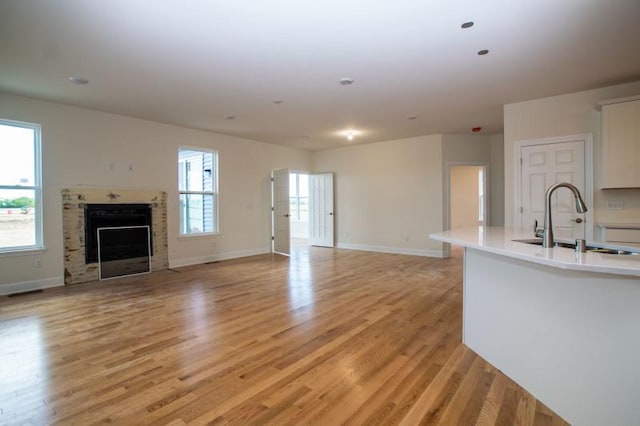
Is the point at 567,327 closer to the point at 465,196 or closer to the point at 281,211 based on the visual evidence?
the point at 281,211

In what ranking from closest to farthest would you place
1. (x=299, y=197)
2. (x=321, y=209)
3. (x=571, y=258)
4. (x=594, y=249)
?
(x=571, y=258), (x=594, y=249), (x=321, y=209), (x=299, y=197)

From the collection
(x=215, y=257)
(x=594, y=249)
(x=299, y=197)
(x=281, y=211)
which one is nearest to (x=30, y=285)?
(x=215, y=257)

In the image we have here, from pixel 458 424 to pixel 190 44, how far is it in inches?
138

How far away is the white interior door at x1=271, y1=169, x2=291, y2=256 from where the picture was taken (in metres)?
7.47

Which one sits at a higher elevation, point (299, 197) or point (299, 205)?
point (299, 197)

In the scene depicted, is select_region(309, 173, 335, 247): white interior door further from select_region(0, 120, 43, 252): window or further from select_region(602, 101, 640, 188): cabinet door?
select_region(0, 120, 43, 252): window

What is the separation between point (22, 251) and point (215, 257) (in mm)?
3001

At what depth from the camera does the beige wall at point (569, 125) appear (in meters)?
4.14

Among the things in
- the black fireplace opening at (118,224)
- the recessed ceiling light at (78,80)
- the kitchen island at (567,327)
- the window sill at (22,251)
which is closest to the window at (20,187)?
the window sill at (22,251)

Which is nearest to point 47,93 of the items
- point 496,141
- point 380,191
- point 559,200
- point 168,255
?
point 168,255

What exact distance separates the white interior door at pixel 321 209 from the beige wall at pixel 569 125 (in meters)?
4.53

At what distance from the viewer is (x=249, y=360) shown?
8.15 feet

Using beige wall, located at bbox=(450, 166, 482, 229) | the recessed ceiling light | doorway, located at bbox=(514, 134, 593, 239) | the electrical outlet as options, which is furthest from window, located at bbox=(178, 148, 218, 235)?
beige wall, located at bbox=(450, 166, 482, 229)

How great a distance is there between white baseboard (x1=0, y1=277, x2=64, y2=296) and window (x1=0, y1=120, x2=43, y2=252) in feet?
1.58
